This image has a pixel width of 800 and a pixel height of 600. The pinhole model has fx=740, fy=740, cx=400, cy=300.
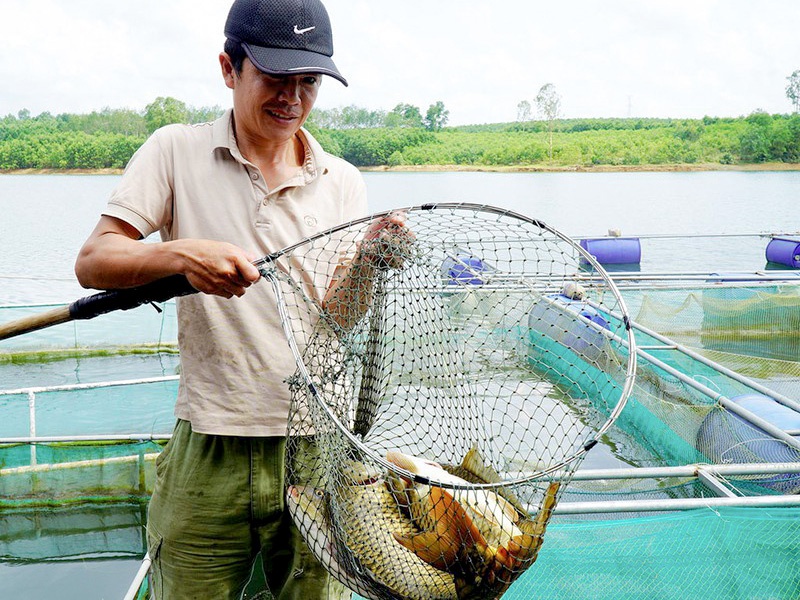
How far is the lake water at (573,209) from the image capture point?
66.7 feet

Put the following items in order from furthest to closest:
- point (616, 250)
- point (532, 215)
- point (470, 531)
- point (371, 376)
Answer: point (616, 250) → point (532, 215) → point (371, 376) → point (470, 531)

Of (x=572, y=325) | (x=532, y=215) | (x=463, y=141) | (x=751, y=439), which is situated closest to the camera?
(x=751, y=439)

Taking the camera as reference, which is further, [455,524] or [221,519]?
[221,519]

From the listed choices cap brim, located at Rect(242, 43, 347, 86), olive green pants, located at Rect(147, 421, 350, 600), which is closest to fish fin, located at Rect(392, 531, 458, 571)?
olive green pants, located at Rect(147, 421, 350, 600)

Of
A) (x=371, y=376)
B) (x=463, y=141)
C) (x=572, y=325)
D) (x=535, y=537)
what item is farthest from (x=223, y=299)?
(x=463, y=141)

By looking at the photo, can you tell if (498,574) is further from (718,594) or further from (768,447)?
(768,447)

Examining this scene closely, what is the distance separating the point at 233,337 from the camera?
1.81 m

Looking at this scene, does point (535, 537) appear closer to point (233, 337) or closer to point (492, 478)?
point (492, 478)

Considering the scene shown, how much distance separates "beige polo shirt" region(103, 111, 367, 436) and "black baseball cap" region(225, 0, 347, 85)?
25cm

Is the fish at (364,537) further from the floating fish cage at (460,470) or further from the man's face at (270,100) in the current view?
the man's face at (270,100)

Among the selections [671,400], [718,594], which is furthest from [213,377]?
[671,400]

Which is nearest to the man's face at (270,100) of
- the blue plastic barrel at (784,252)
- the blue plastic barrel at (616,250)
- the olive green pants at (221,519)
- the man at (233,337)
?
the man at (233,337)

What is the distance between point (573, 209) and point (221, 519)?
3418 cm

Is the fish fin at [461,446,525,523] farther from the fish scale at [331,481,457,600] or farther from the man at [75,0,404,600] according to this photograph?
the man at [75,0,404,600]
